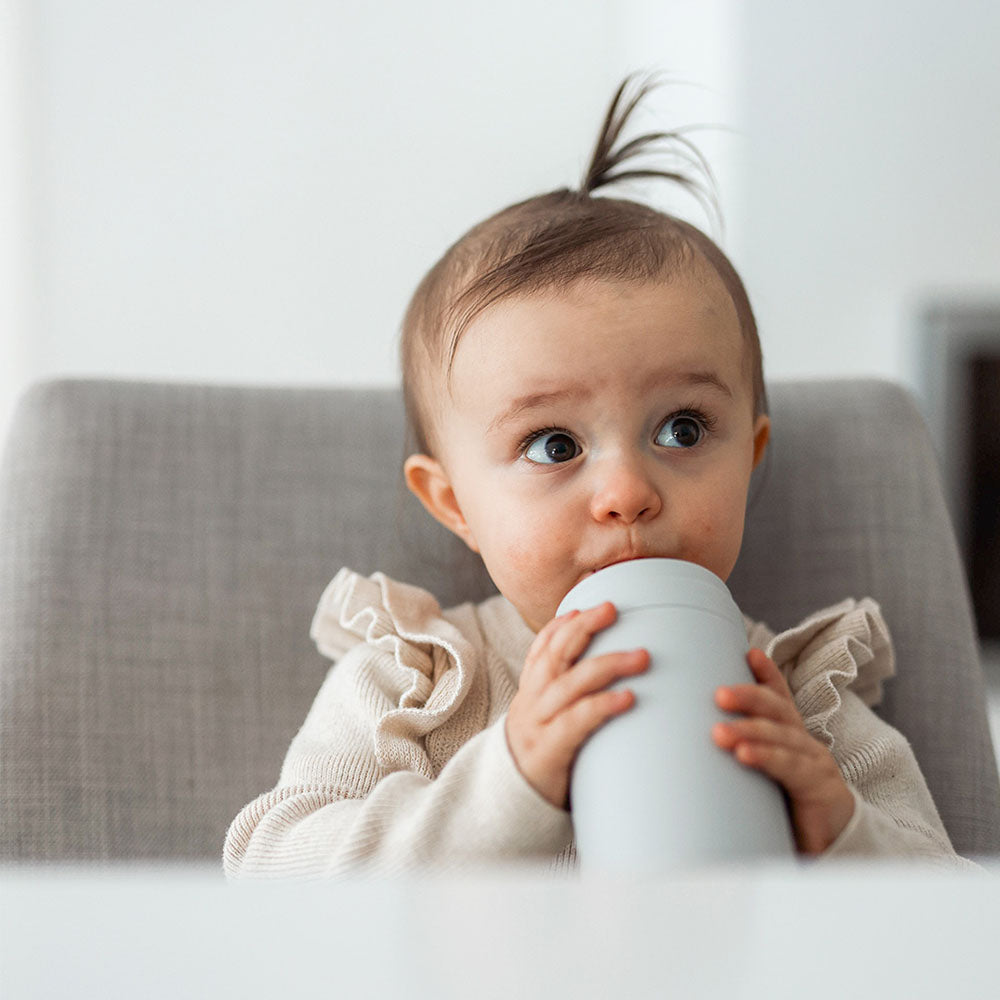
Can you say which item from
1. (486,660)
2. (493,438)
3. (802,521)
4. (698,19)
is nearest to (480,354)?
(493,438)

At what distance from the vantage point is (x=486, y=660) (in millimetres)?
842

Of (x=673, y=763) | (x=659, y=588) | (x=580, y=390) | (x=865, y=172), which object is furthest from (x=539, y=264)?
(x=865, y=172)

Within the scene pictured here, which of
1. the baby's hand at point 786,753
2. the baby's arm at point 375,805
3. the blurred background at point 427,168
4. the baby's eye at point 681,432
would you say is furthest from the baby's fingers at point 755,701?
the blurred background at point 427,168

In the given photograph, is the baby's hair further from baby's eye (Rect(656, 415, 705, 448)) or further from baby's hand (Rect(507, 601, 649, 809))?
baby's hand (Rect(507, 601, 649, 809))

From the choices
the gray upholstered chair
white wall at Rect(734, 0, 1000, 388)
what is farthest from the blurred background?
the gray upholstered chair

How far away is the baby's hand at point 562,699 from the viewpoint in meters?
0.51

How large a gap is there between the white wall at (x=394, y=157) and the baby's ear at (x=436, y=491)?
5.49 ft

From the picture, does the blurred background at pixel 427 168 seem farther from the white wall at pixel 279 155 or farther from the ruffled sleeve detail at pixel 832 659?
the ruffled sleeve detail at pixel 832 659

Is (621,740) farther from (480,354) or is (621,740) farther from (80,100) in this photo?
(80,100)

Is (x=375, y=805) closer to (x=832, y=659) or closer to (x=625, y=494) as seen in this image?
(x=625, y=494)

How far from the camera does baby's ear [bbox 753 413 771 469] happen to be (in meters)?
0.88

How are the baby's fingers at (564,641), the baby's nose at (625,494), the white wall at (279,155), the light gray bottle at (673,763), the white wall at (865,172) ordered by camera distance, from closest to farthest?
the light gray bottle at (673,763), the baby's fingers at (564,641), the baby's nose at (625,494), the white wall at (865,172), the white wall at (279,155)

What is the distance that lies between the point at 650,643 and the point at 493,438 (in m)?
0.29

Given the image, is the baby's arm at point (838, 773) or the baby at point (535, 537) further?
the baby at point (535, 537)
